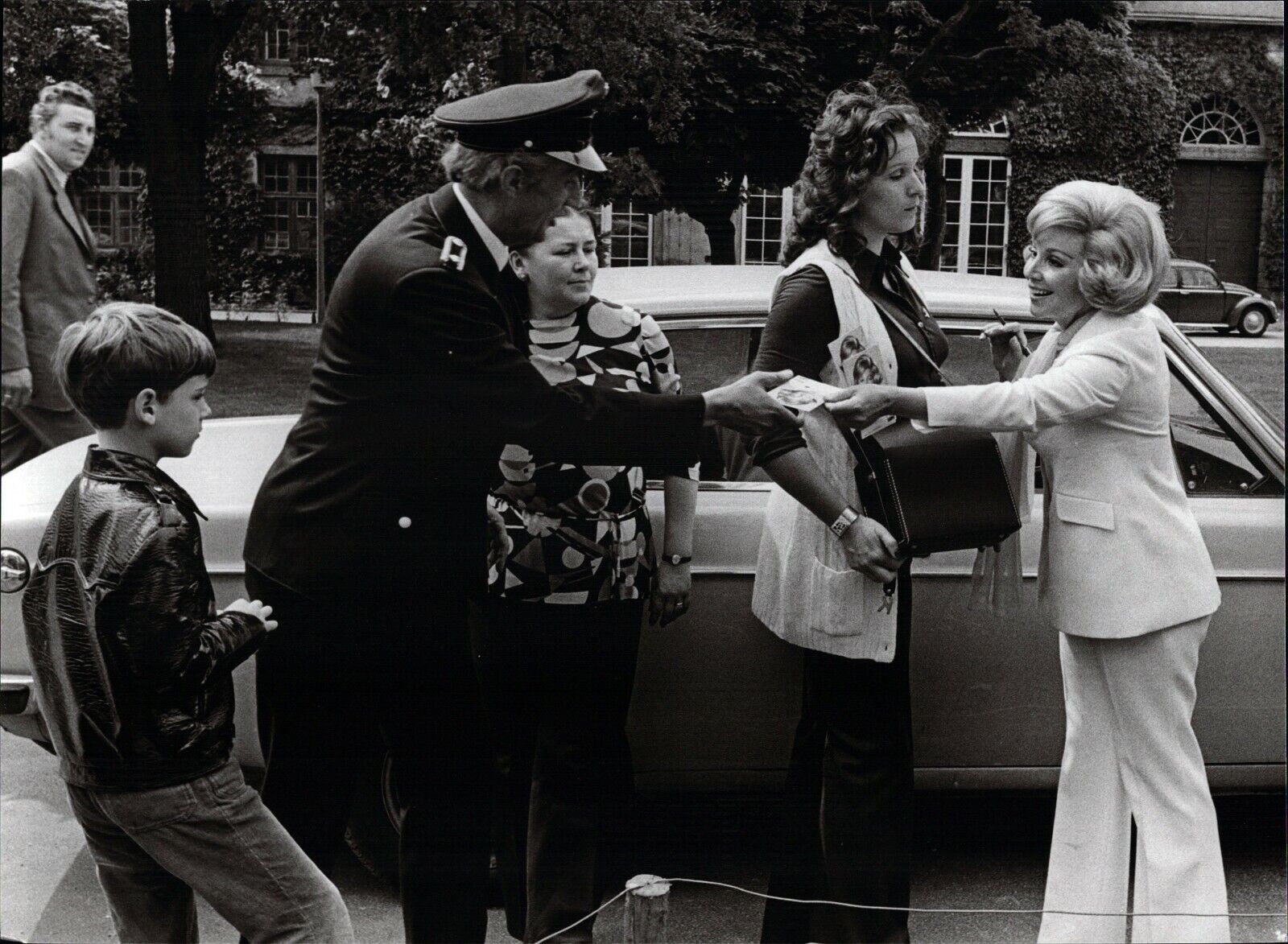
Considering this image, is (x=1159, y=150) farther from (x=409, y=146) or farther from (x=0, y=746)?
(x=0, y=746)

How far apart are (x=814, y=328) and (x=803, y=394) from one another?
17 centimetres

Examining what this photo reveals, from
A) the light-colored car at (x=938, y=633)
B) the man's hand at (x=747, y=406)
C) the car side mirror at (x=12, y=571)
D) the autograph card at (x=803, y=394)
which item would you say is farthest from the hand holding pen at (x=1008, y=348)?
the car side mirror at (x=12, y=571)

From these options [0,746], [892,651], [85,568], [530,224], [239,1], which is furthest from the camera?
[0,746]

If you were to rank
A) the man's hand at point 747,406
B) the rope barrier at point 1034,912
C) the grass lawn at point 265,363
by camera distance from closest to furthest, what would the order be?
the man's hand at point 747,406, the rope barrier at point 1034,912, the grass lawn at point 265,363

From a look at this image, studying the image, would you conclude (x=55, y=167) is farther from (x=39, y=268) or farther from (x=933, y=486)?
(x=933, y=486)

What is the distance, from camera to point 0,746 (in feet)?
16.0

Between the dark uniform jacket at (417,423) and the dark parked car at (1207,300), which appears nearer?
the dark uniform jacket at (417,423)

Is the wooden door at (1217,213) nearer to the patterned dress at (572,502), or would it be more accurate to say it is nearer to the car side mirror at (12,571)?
the patterned dress at (572,502)

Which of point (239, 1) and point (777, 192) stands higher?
point (239, 1)

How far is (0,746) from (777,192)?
2.98 m

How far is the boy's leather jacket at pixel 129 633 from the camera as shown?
259 cm

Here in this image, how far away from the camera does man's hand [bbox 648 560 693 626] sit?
135 inches

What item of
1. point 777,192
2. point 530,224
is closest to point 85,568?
point 530,224

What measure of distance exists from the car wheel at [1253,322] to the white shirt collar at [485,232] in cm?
192
